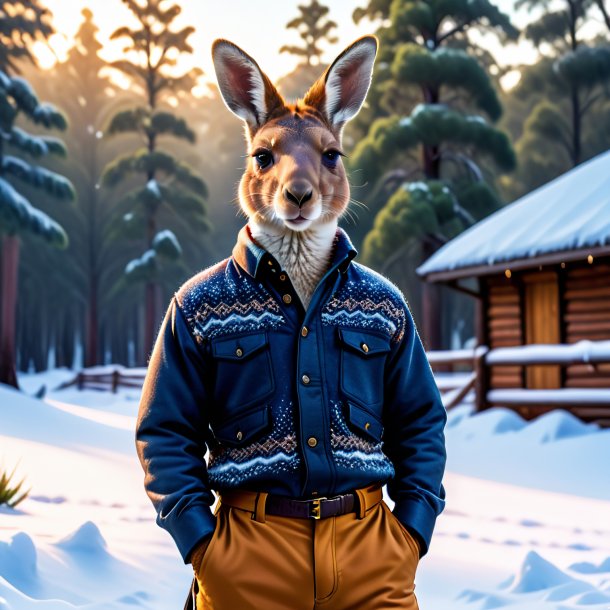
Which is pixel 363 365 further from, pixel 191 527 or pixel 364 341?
pixel 191 527

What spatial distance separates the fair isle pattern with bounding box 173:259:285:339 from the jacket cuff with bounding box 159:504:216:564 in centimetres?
57

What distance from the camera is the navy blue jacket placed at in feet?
9.51

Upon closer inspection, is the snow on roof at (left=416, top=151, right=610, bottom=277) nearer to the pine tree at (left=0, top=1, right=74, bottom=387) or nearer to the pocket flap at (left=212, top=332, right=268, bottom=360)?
the pine tree at (left=0, top=1, right=74, bottom=387)

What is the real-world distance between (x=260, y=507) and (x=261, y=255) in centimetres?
81

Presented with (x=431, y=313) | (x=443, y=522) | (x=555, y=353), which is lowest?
(x=443, y=522)

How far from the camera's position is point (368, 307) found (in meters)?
3.15

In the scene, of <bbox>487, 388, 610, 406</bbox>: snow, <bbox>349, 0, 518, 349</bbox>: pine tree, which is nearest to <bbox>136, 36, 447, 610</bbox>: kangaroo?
<bbox>487, 388, 610, 406</bbox>: snow

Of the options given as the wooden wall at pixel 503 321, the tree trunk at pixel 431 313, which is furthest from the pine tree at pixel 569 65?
the wooden wall at pixel 503 321

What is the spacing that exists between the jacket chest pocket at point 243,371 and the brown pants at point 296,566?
347 millimetres

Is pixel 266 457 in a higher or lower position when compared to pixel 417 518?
higher

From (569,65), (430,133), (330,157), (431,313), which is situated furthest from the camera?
(569,65)

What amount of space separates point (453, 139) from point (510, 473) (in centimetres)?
1259

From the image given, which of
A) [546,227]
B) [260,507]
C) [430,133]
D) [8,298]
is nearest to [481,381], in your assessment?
[546,227]

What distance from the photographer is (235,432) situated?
2.94 meters
